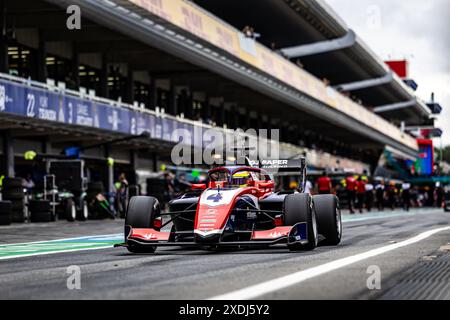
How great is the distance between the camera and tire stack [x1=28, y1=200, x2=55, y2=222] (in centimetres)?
2438

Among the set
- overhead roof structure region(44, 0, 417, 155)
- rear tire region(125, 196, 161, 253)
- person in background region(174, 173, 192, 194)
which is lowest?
rear tire region(125, 196, 161, 253)

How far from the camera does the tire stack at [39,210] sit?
24375 mm

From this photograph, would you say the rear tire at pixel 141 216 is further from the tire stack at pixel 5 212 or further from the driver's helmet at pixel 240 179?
the tire stack at pixel 5 212

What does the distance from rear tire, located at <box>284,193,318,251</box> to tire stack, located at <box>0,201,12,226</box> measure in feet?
43.8

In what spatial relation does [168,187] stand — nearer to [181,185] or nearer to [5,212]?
[181,185]

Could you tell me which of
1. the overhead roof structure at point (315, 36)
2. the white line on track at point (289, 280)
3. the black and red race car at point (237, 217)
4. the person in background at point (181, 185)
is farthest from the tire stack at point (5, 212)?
the overhead roof structure at point (315, 36)

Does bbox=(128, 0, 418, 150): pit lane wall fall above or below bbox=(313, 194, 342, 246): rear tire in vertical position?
above

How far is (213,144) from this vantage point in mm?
37000

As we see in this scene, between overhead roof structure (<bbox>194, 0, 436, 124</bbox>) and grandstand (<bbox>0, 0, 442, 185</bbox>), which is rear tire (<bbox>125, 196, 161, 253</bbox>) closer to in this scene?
grandstand (<bbox>0, 0, 442, 185</bbox>)

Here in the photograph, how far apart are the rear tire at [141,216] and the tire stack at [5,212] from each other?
39.0ft

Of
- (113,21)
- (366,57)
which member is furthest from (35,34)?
(366,57)

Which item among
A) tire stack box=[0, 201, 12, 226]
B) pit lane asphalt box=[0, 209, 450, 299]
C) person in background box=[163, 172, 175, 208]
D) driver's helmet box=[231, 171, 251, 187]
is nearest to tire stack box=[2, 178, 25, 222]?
tire stack box=[0, 201, 12, 226]

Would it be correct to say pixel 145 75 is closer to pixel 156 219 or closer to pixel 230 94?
pixel 230 94

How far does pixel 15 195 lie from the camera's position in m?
23.6
